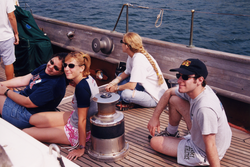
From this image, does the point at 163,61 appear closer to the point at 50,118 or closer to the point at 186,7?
the point at 50,118

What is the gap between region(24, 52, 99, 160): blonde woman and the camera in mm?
2400

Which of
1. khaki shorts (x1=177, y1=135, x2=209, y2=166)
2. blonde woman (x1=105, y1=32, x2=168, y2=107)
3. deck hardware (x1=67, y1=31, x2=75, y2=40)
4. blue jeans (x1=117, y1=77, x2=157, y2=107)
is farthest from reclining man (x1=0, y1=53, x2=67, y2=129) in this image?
deck hardware (x1=67, y1=31, x2=75, y2=40)

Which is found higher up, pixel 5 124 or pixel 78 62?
pixel 78 62

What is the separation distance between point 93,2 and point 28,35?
11.6 meters

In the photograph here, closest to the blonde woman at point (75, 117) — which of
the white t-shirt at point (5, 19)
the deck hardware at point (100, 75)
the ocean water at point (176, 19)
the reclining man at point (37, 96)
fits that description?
the reclining man at point (37, 96)

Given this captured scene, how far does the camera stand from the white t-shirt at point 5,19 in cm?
375

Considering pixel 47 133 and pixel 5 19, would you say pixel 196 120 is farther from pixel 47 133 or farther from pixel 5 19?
pixel 5 19

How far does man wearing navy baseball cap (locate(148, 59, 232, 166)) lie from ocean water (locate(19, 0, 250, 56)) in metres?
6.42

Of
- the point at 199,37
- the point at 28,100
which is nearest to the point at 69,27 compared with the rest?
the point at 28,100

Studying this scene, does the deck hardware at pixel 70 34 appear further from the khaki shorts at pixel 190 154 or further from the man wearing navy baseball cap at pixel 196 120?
the khaki shorts at pixel 190 154

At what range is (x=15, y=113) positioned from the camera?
8.46 ft

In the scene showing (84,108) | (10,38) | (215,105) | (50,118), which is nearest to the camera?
(215,105)

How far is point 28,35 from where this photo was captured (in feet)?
17.9

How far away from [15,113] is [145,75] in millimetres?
1670
